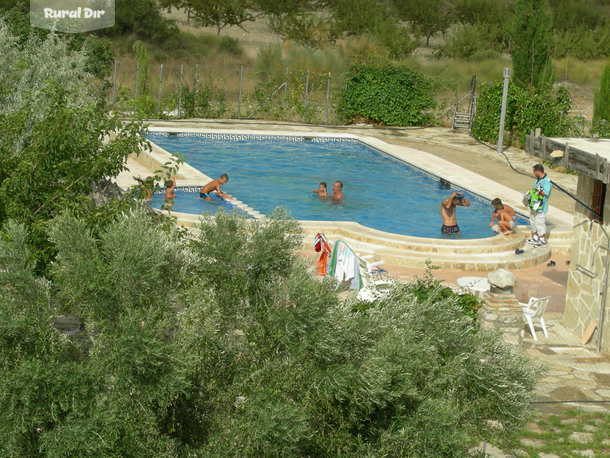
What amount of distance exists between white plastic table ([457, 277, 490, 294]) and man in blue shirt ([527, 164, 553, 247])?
2490 millimetres

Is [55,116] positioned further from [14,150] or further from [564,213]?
[564,213]

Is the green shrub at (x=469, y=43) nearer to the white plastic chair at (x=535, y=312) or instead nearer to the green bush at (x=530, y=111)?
the green bush at (x=530, y=111)

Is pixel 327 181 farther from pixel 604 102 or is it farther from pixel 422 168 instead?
pixel 604 102

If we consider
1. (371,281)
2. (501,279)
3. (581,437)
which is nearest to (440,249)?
(371,281)

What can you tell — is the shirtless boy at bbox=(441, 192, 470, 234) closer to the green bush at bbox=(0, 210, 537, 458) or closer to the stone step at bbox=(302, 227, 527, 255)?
the stone step at bbox=(302, 227, 527, 255)

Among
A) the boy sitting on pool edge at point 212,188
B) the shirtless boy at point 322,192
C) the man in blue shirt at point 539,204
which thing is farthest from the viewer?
the shirtless boy at point 322,192

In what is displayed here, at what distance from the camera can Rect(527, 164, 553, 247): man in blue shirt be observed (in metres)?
15.4

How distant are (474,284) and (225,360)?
25.9ft

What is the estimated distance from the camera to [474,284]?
512 inches

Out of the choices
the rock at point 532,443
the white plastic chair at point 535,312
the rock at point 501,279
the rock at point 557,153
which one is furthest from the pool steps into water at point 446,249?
the rock at point 532,443

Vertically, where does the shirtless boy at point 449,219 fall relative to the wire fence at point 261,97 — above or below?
below

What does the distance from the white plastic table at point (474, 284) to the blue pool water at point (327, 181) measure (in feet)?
14.6

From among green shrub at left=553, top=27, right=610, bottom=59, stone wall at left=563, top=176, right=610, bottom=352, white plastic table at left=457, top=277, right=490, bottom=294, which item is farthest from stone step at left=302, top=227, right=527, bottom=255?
green shrub at left=553, top=27, right=610, bottom=59

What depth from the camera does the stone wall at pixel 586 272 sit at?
11.3 m
